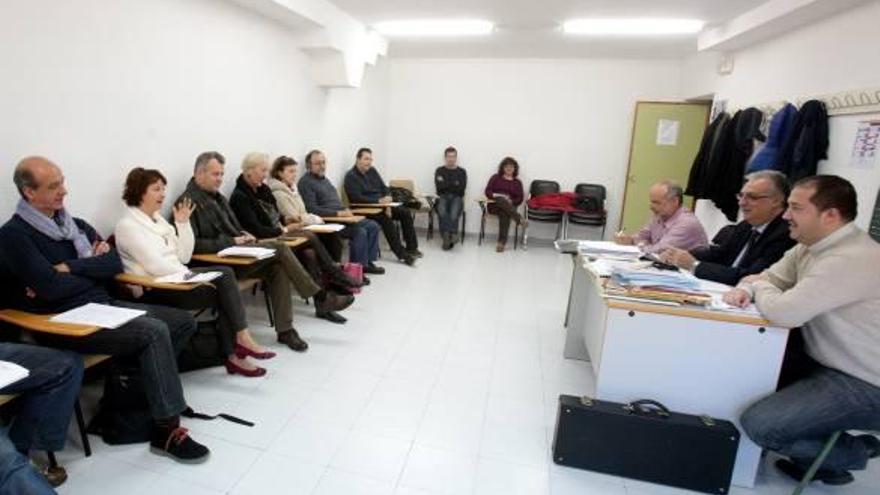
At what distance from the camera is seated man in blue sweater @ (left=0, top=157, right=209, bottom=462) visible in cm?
193

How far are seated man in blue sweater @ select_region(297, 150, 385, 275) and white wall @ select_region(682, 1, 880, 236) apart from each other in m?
3.36

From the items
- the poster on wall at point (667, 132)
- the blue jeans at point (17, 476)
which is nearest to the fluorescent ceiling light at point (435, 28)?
the poster on wall at point (667, 132)

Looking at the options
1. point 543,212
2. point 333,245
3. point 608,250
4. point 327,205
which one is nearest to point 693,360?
point 608,250

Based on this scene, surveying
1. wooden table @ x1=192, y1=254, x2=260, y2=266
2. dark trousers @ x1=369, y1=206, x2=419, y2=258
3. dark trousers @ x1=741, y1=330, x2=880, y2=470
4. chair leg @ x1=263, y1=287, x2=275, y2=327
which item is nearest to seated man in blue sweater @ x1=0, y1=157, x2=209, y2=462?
wooden table @ x1=192, y1=254, x2=260, y2=266

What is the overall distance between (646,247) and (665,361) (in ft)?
4.19

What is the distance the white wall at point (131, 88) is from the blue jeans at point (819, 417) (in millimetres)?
3317

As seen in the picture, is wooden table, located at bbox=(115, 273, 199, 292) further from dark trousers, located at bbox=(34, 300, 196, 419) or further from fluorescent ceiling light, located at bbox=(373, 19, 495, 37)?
fluorescent ceiling light, located at bbox=(373, 19, 495, 37)

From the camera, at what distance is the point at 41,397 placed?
5.57 feet

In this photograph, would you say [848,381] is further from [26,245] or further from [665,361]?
[26,245]

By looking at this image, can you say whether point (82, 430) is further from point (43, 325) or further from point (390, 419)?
point (390, 419)

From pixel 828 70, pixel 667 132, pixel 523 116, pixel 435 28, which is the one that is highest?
pixel 435 28

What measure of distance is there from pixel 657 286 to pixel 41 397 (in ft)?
7.75

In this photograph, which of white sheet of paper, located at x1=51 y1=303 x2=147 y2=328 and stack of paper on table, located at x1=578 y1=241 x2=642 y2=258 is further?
stack of paper on table, located at x1=578 y1=241 x2=642 y2=258

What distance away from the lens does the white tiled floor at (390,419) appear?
1915 mm
